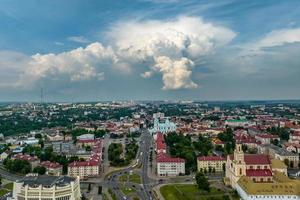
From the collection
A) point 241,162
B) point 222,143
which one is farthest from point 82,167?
point 222,143

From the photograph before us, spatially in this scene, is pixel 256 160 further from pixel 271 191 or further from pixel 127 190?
pixel 127 190

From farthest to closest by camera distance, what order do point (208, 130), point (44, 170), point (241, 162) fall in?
point (208, 130)
point (44, 170)
point (241, 162)

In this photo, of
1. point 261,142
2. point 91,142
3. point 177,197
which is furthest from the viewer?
point 91,142

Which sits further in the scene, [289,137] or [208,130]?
[208,130]

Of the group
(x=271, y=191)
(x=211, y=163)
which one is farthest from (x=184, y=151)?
(x=271, y=191)

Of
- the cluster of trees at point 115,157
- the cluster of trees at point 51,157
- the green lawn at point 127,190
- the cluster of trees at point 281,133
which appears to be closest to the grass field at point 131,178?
the green lawn at point 127,190

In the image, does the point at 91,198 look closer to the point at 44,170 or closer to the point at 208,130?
the point at 44,170
